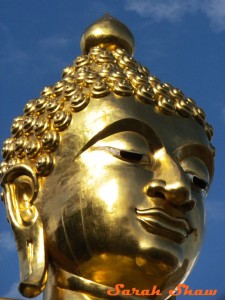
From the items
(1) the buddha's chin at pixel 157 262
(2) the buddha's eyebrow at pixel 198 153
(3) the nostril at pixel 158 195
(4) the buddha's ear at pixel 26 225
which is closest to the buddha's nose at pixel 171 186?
(3) the nostril at pixel 158 195

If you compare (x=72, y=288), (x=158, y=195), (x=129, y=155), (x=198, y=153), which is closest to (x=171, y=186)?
(x=158, y=195)

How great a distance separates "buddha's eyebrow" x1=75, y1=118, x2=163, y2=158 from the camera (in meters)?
6.79

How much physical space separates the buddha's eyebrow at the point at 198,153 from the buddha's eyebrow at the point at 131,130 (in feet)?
0.62

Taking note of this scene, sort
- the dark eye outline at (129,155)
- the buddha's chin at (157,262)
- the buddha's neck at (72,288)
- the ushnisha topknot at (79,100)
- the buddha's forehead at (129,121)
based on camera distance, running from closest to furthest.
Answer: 1. the buddha's chin at (157,262)
2. the buddha's neck at (72,288)
3. the dark eye outline at (129,155)
4. the buddha's forehead at (129,121)
5. the ushnisha topknot at (79,100)

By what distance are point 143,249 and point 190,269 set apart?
0.57 m

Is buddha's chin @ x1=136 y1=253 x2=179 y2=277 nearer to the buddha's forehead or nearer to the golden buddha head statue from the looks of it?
the golden buddha head statue

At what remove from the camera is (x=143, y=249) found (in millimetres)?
6410

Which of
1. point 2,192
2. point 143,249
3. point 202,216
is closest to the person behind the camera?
point 143,249

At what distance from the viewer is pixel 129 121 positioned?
6.80m

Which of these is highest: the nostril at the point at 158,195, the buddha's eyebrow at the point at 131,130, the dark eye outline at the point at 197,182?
the buddha's eyebrow at the point at 131,130

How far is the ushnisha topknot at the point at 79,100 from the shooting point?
7051mm

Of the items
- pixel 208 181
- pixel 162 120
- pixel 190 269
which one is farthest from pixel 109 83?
pixel 190 269

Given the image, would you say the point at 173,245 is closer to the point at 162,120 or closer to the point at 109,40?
the point at 162,120

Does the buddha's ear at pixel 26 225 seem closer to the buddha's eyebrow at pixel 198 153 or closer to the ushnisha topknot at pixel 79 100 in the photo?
the ushnisha topknot at pixel 79 100
